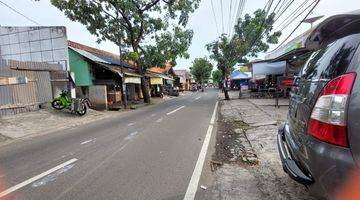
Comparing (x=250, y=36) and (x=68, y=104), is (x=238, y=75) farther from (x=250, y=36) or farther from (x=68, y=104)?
(x=68, y=104)

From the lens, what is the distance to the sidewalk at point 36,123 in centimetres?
1217

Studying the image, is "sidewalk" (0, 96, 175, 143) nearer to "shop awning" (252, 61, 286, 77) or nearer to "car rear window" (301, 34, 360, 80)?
"car rear window" (301, 34, 360, 80)

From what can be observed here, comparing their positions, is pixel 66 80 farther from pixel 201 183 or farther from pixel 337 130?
pixel 337 130

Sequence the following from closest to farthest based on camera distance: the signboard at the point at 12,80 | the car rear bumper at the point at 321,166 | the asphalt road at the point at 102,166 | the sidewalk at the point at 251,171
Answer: the car rear bumper at the point at 321,166 → the sidewalk at the point at 251,171 → the asphalt road at the point at 102,166 → the signboard at the point at 12,80

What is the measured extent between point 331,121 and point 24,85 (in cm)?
1638

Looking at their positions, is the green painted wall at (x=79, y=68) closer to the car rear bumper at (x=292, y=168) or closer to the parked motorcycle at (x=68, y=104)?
the parked motorcycle at (x=68, y=104)

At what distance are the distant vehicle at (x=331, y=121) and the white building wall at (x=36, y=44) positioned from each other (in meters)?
20.1

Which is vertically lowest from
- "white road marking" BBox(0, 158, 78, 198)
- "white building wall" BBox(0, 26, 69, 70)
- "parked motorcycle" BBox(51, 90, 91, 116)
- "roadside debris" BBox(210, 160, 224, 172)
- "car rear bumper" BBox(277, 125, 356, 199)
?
"roadside debris" BBox(210, 160, 224, 172)

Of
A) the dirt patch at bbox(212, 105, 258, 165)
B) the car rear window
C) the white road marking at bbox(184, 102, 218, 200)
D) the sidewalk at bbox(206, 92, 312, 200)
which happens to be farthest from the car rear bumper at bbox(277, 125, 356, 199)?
the dirt patch at bbox(212, 105, 258, 165)

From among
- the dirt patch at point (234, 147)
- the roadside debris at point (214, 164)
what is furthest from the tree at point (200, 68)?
the roadside debris at point (214, 164)

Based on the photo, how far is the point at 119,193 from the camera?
4820mm

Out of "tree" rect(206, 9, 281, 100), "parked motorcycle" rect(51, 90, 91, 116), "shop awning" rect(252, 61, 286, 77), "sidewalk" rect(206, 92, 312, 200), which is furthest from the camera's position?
"tree" rect(206, 9, 281, 100)

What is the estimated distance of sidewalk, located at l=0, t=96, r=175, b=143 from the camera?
12.2 meters

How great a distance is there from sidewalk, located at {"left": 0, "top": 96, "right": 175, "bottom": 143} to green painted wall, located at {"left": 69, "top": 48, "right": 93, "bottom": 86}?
6143 millimetres
